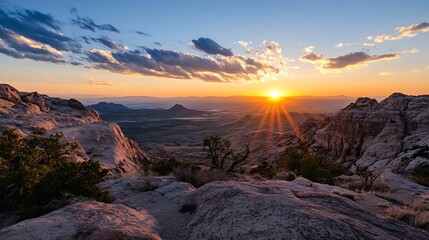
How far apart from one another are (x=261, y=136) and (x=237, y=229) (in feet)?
287

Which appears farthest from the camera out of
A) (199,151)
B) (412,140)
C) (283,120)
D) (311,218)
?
(283,120)

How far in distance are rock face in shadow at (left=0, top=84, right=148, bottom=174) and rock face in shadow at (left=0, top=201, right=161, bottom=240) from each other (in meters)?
19.7

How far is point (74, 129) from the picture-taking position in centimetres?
3628

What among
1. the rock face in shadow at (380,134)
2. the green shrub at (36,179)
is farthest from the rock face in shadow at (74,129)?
the rock face in shadow at (380,134)

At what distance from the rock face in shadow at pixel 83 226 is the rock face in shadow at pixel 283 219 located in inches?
59.0

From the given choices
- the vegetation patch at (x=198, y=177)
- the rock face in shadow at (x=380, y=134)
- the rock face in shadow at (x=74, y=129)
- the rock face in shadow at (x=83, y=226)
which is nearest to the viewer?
the rock face in shadow at (x=83, y=226)

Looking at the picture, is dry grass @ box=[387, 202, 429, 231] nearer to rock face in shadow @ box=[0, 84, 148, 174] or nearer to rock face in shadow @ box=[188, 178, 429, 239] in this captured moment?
rock face in shadow @ box=[188, 178, 429, 239]

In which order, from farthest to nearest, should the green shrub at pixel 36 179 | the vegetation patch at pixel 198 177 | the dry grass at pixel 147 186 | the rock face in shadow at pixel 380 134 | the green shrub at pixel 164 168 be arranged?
the rock face in shadow at pixel 380 134
the green shrub at pixel 164 168
the vegetation patch at pixel 198 177
the dry grass at pixel 147 186
the green shrub at pixel 36 179

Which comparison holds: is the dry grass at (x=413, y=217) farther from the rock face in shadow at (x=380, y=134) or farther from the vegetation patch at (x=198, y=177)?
the rock face in shadow at (x=380, y=134)

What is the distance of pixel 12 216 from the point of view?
9672 mm

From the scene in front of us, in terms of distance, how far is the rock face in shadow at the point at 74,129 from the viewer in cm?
3127

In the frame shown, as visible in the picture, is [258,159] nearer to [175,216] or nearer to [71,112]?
[71,112]

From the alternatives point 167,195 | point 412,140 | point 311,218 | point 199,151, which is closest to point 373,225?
point 311,218

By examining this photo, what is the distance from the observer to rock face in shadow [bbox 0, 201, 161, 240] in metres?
6.01
